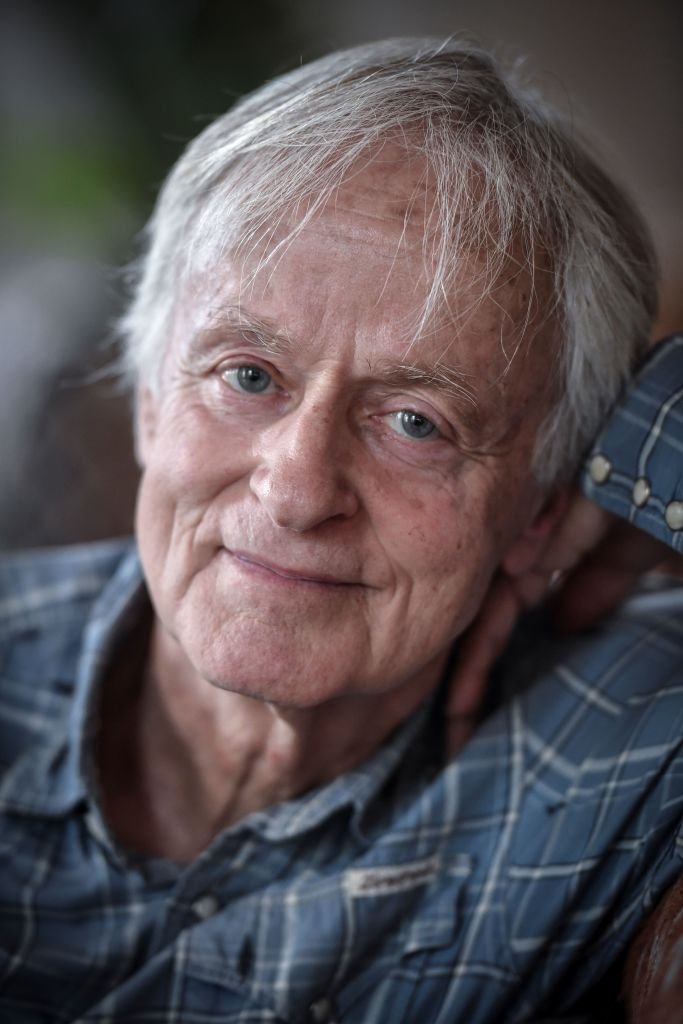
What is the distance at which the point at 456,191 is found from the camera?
118 centimetres

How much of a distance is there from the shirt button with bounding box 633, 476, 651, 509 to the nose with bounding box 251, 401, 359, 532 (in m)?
0.40

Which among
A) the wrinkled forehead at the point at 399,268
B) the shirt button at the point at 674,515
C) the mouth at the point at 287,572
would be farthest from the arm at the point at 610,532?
the mouth at the point at 287,572

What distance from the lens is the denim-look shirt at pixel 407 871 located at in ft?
4.31

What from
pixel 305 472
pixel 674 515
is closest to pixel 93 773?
pixel 305 472

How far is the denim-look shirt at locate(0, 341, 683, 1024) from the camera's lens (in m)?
1.31

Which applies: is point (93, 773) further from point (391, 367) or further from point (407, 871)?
point (391, 367)

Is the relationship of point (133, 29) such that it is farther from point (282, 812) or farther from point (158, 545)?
point (282, 812)

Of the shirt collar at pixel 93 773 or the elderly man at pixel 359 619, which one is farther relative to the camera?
the shirt collar at pixel 93 773

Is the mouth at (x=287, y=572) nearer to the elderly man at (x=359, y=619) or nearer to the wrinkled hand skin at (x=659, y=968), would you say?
the elderly man at (x=359, y=619)

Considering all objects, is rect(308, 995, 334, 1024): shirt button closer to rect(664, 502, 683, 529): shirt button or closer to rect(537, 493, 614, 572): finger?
rect(537, 493, 614, 572): finger

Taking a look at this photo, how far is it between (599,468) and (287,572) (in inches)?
19.5

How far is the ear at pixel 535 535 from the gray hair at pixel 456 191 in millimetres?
48

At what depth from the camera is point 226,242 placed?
1227mm

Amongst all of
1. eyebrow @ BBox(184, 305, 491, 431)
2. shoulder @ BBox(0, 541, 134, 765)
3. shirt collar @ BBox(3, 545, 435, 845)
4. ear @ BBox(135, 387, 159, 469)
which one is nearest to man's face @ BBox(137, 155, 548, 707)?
eyebrow @ BBox(184, 305, 491, 431)
